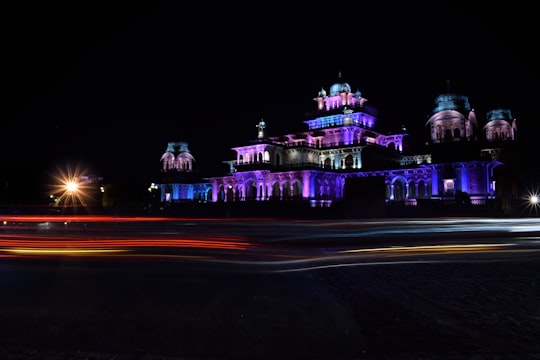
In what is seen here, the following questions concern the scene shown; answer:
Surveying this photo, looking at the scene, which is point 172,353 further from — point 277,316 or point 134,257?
point 134,257

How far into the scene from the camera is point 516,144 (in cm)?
6494

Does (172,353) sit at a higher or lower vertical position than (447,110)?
lower

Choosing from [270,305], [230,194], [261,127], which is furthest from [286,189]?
[270,305]

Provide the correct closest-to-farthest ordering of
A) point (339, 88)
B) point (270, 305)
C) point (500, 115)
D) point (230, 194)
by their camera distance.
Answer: point (270, 305)
point (500, 115)
point (230, 194)
point (339, 88)

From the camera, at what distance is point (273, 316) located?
6.55m

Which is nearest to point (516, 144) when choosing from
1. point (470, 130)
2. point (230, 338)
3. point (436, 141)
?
point (470, 130)

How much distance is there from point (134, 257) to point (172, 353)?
8.48 m

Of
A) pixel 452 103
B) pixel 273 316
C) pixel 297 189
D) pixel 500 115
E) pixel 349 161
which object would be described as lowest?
pixel 273 316

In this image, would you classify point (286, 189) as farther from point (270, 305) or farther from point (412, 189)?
point (270, 305)

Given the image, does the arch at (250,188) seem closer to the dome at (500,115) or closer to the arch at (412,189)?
the arch at (412,189)

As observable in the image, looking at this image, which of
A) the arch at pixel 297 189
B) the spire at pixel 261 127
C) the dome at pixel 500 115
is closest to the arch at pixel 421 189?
the arch at pixel 297 189

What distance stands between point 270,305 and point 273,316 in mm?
650

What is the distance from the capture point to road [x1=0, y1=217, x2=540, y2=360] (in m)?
5.22

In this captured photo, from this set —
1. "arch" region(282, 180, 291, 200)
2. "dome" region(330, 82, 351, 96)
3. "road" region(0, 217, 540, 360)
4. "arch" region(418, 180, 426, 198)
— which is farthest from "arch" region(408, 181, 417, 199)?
"road" region(0, 217, 540, 360)
